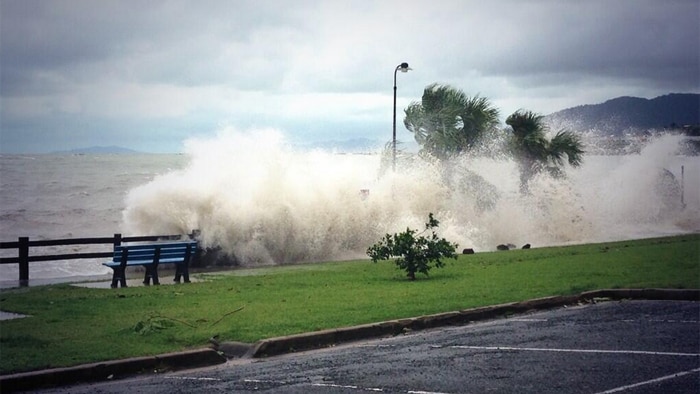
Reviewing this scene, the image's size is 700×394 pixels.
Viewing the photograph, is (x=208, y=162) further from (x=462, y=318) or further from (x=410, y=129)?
(x=462, y=318)

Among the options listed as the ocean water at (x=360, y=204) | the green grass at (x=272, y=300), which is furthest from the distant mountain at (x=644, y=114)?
the green grass at (x=272, y=300)

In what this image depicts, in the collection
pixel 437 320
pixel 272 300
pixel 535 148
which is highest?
pixel 535 148

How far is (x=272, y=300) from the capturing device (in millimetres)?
14734

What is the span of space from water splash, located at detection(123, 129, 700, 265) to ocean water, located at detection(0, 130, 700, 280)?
0.05 metres

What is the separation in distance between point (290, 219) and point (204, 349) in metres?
21.9

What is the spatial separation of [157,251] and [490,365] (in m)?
11.3

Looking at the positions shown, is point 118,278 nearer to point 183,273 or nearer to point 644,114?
point 183,273

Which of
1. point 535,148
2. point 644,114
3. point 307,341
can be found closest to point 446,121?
point 535,148

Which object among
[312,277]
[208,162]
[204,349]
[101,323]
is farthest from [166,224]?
[204,349]

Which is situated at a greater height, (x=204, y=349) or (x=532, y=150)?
(x=532, y=150)

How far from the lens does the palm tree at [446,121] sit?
43.6 meters

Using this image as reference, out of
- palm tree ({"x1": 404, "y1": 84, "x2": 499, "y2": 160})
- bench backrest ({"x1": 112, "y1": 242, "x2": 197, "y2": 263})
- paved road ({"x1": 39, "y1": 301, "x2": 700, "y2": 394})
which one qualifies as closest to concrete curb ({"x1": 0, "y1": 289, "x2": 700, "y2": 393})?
paved road ({"x1": 39, "y1": 301, "x2": 700, "y2": 394})

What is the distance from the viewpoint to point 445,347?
10.6 m

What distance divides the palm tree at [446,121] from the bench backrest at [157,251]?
25.3m
